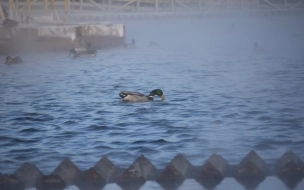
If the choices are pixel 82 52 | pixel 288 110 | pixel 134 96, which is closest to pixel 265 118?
pixel 288 110

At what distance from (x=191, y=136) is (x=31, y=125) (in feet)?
15.2

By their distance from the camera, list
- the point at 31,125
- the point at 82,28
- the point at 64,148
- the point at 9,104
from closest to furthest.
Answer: the point at 64,148 < the point at 31,125 < the point at 9,104 < the point at 82,28

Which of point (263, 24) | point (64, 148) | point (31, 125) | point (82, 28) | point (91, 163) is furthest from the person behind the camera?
point (263, 24)

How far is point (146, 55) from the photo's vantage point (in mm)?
46719

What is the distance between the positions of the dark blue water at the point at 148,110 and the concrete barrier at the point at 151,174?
144 centimetres

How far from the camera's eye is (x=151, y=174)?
1084cm

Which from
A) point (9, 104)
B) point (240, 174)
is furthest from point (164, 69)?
point (240, 174)

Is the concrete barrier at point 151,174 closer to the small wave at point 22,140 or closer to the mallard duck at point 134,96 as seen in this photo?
the small wave at point 22,140

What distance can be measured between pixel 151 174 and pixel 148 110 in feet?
30.8

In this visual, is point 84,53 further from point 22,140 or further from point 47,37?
point 22,140

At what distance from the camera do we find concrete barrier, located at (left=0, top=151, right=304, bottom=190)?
1059cm

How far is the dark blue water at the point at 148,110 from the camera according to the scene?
44.9 feet

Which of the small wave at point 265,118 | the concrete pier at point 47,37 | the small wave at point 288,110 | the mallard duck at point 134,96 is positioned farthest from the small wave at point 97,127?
the concrete pier at point 47,37

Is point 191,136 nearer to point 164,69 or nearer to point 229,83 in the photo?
point 229,83
